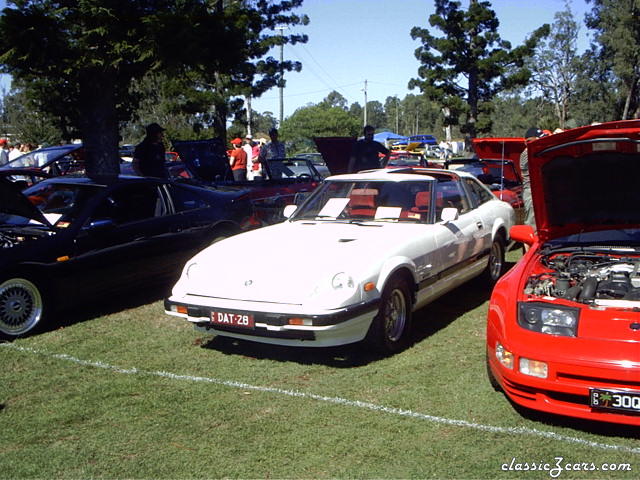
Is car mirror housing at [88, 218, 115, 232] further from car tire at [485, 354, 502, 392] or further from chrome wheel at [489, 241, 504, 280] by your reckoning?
chrome wheel at [489, 241, 504, 280]

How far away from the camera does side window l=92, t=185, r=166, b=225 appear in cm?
646

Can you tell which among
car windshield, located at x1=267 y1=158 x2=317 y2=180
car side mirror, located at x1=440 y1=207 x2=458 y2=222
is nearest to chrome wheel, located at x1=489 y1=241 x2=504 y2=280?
car side mirror, located at x1=440 y1=207 x2=458 y2=222

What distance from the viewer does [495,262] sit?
7.34 meters

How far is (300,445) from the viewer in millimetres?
3514

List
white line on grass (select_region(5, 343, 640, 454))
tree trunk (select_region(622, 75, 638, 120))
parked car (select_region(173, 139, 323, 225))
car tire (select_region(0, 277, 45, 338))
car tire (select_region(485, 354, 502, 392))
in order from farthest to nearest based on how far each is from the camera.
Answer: tree trunk (select_region(622, 75, 638, 120)) < parked car (select_region(173, 139, 323, 225)) < car tire (select_region(0, 277, 45, 338)) < car tire (select_region(485, 354, 502, 392)) < white line on grass (select_region(5, 343, 640, 454))

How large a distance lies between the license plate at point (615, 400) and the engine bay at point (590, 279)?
0.69 m

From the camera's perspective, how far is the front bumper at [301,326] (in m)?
4.48

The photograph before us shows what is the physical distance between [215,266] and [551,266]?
8.12ft

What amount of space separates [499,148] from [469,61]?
29698 millimetres

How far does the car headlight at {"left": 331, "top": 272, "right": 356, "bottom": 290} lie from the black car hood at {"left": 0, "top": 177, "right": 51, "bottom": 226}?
3.03 meters

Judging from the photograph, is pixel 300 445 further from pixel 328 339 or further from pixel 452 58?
pixel 452 58

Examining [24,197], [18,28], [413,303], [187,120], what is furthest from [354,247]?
[187,120]

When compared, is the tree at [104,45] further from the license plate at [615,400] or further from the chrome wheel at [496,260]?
the license plate at [615,400]

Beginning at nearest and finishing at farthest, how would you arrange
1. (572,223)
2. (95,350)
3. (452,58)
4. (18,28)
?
(572,223), (95,350), (18,28), (452,58)
